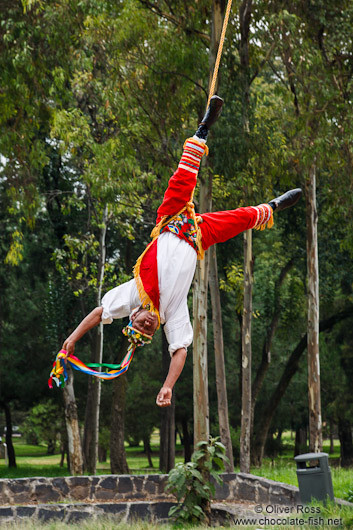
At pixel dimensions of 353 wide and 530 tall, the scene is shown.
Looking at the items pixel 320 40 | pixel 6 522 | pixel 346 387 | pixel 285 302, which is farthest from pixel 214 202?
Answer: pixel 346 387

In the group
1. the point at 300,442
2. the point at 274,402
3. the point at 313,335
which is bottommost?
the point at 300,442

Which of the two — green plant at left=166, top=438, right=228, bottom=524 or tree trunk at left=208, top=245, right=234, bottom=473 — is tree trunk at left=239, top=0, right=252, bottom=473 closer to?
tree trunk at left=208, top=245, right=234, bottom=473

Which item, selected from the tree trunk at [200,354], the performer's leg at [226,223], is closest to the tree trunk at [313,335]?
the tree trunk at [200,354]

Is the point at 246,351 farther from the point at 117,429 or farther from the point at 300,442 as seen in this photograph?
the point at 300,442

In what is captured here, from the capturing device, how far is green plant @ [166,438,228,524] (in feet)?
25.7

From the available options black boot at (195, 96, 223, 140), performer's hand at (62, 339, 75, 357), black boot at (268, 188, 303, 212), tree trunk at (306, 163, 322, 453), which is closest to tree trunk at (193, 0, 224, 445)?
tree trunk at (306, 163, 322, 453)

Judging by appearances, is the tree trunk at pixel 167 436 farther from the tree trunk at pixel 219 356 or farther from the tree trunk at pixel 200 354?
the tree trunk at pixel 200 354

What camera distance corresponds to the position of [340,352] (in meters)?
19.2

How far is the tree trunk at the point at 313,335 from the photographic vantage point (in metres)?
11.8

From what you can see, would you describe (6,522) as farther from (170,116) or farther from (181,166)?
(170,116)

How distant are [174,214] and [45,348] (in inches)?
654

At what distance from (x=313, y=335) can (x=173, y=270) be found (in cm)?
873

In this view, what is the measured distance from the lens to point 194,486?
26.1 ft

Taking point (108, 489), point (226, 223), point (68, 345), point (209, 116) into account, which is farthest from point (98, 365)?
point (108, 489)
